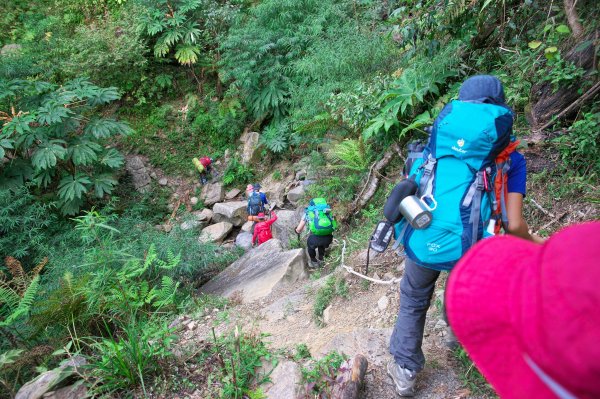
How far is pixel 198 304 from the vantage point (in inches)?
179

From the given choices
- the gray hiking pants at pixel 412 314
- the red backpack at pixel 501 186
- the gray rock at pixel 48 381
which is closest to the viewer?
the red backpack at pixel 501 186

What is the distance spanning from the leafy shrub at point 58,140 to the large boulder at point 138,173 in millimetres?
1398

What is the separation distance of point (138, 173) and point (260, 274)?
21.8ft

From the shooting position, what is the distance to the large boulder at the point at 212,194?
10469 mm

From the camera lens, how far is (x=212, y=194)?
10555 mm

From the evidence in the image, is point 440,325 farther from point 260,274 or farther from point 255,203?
point 255,203

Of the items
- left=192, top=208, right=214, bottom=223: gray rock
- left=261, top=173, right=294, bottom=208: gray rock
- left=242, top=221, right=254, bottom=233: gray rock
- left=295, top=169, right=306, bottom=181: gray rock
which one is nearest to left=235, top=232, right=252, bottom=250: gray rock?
left=242, top=221, right=254, bottom=233: gray rock

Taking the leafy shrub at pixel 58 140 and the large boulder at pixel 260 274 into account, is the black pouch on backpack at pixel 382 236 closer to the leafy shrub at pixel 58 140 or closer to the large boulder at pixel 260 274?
the large boulder at pixel 260 274

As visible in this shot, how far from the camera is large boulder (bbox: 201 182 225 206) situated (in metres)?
10.5

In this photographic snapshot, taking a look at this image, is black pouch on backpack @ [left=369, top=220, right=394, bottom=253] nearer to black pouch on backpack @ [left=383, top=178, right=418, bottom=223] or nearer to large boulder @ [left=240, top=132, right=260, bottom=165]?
black pouch on backpack @ [left=383, top=178, right=418, bottom=223]

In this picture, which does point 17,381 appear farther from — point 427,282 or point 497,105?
point 497,105

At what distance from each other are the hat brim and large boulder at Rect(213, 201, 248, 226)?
881 cm

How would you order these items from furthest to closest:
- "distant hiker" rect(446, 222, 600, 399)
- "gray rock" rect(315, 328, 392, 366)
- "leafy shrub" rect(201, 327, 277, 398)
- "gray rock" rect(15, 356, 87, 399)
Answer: "gray rock" rect(315, 328, 392, 366), "gray rock" rect(15, 356, 87, 399), "leafy shrub" rect(201, 327, 277, 398), "distant hiker" rect(446, 222, 600, 399)

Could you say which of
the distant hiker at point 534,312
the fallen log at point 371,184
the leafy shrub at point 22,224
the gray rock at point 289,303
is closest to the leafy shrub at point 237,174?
the leafy shrub at point 22,224
